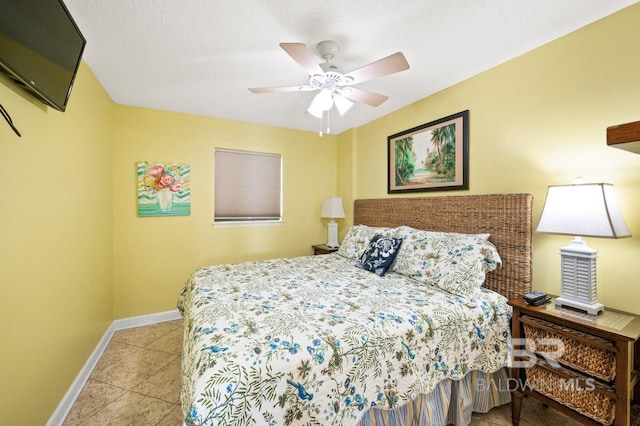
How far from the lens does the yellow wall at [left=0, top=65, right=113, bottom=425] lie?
1.22m

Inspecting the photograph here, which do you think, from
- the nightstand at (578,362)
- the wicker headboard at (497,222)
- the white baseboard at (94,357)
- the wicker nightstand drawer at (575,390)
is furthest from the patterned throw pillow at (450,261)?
the white baseboard at (94,357)

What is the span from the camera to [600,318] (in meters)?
1.39

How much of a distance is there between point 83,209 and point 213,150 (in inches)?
59.2

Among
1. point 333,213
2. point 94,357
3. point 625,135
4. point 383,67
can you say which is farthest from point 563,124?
point 94,357

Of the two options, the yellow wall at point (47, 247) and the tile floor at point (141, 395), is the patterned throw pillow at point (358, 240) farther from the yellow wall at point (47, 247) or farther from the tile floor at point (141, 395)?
the yellow wall at point (47, 247)

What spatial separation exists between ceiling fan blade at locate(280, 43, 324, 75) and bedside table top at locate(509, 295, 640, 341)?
1934 millimetres

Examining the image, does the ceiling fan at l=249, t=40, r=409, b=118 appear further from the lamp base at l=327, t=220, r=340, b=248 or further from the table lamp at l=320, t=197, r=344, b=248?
the lamp base at l=327, t=220, r=340, b=248

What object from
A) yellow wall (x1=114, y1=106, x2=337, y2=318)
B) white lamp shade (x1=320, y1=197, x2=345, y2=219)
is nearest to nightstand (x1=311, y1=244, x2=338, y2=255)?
yellow wall (x1=114, y1=106, x2=337, y2=318)

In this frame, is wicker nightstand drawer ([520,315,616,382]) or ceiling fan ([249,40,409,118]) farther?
ceiling fan ([249,40,409,118])

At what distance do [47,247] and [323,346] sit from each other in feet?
5.72

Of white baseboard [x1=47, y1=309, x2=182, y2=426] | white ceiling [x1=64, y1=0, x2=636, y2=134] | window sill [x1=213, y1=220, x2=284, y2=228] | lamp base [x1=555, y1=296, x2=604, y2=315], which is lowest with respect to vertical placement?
white baseboard [x1=47, y1=309, x2=182, y2=426]

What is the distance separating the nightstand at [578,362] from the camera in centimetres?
121

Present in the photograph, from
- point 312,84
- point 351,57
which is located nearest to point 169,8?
point 312,84

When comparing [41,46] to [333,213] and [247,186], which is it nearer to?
[247,186]
